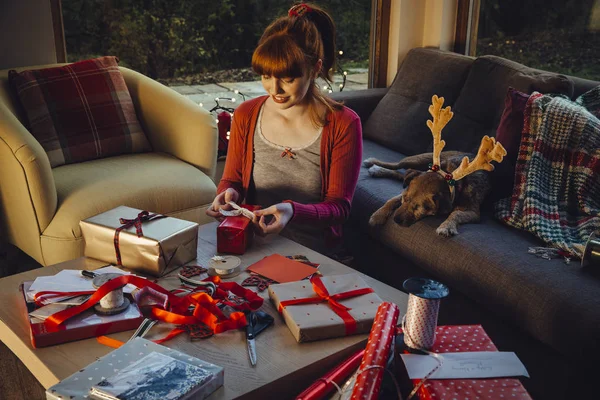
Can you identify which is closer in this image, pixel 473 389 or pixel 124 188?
pixel 473 389

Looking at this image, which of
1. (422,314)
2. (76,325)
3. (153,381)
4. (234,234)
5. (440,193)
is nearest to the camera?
(153,381)

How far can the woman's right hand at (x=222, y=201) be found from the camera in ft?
5.88

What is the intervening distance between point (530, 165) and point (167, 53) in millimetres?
2131

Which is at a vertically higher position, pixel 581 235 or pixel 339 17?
pixel 339 17

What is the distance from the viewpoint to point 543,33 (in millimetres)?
3115

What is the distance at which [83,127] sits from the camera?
259 centimetres

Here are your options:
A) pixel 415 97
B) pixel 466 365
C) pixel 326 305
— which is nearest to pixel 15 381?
pixel 326 305

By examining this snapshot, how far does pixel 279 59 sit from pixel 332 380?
0.93 meters

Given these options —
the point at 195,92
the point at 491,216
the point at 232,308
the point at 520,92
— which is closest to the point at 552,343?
the point at 491,216

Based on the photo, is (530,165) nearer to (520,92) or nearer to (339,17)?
(520,92)

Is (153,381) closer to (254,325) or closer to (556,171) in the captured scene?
(254,325)

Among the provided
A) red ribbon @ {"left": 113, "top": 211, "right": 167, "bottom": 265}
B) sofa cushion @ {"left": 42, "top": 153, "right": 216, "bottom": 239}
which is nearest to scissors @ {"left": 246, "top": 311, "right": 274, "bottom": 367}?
→ red ribbon @ {"left": 113, "top": 211, "right": 167, "bottom": 265}

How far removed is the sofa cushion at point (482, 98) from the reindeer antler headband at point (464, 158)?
0.47 m

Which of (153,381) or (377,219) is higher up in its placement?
(153,381)
